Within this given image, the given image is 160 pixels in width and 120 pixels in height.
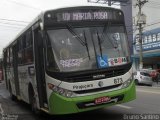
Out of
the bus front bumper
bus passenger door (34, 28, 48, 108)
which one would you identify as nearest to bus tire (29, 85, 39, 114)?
bus passenger door (34, 28, 48, 108)

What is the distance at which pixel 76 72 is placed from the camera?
9312 mm

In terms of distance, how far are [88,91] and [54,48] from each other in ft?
4.61

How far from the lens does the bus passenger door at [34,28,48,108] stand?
397 inches

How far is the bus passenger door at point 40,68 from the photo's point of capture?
10088mm

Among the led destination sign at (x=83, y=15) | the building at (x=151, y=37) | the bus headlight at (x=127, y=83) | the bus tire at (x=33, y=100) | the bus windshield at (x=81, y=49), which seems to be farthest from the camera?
the building at (x=151, y=37)

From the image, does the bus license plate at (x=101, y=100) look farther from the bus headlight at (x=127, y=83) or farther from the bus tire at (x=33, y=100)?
the bus tire at (x=33, y=100)

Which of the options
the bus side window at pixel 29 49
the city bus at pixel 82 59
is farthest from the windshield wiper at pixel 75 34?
the bus side window at pixel 29 49

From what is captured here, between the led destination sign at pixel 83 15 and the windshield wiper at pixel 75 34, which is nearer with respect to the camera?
the windshield wiper at pixel 75 34

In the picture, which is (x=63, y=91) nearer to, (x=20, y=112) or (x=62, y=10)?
(x=62, y=10)

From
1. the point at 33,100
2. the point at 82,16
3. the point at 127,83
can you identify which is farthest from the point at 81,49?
the point at 33,100

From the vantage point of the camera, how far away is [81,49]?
958cm

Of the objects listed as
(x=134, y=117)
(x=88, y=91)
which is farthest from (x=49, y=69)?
(x=134, y=117)

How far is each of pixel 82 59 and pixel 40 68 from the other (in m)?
1.50

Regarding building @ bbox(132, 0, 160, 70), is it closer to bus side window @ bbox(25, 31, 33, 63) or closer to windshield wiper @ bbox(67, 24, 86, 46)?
bus side window @ bbox(25, 31, 33, 63)
